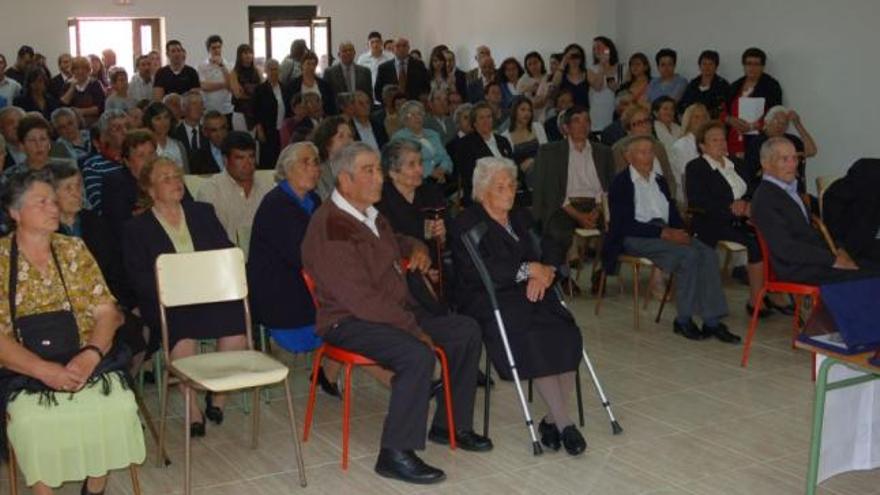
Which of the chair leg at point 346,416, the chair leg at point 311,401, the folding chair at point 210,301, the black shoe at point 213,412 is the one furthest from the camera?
the black shoe at point 213,412

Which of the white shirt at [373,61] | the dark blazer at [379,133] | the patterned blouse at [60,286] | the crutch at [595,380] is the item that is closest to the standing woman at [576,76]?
the dark blazer at [379,133]

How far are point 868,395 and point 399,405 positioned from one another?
1629 millimetres

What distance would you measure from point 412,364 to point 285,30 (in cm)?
1193

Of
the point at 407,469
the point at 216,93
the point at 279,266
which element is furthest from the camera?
the point at 216,93

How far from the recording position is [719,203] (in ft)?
21.8

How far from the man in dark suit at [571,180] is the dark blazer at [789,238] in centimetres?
169

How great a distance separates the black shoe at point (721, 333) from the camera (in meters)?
6.06

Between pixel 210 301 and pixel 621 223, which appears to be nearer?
pixel 210 301

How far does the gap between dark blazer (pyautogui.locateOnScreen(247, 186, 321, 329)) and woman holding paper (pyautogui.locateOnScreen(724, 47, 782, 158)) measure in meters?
5.11

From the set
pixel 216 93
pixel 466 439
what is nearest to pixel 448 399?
pixel 466 439

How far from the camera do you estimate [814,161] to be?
955cm

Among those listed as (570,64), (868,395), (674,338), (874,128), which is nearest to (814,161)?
(874,128)

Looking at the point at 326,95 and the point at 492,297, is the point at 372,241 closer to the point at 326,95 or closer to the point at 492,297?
the point at 492,297

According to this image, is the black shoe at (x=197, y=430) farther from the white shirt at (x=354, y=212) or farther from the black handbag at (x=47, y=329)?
the white shirt at (x=354, y=212)
